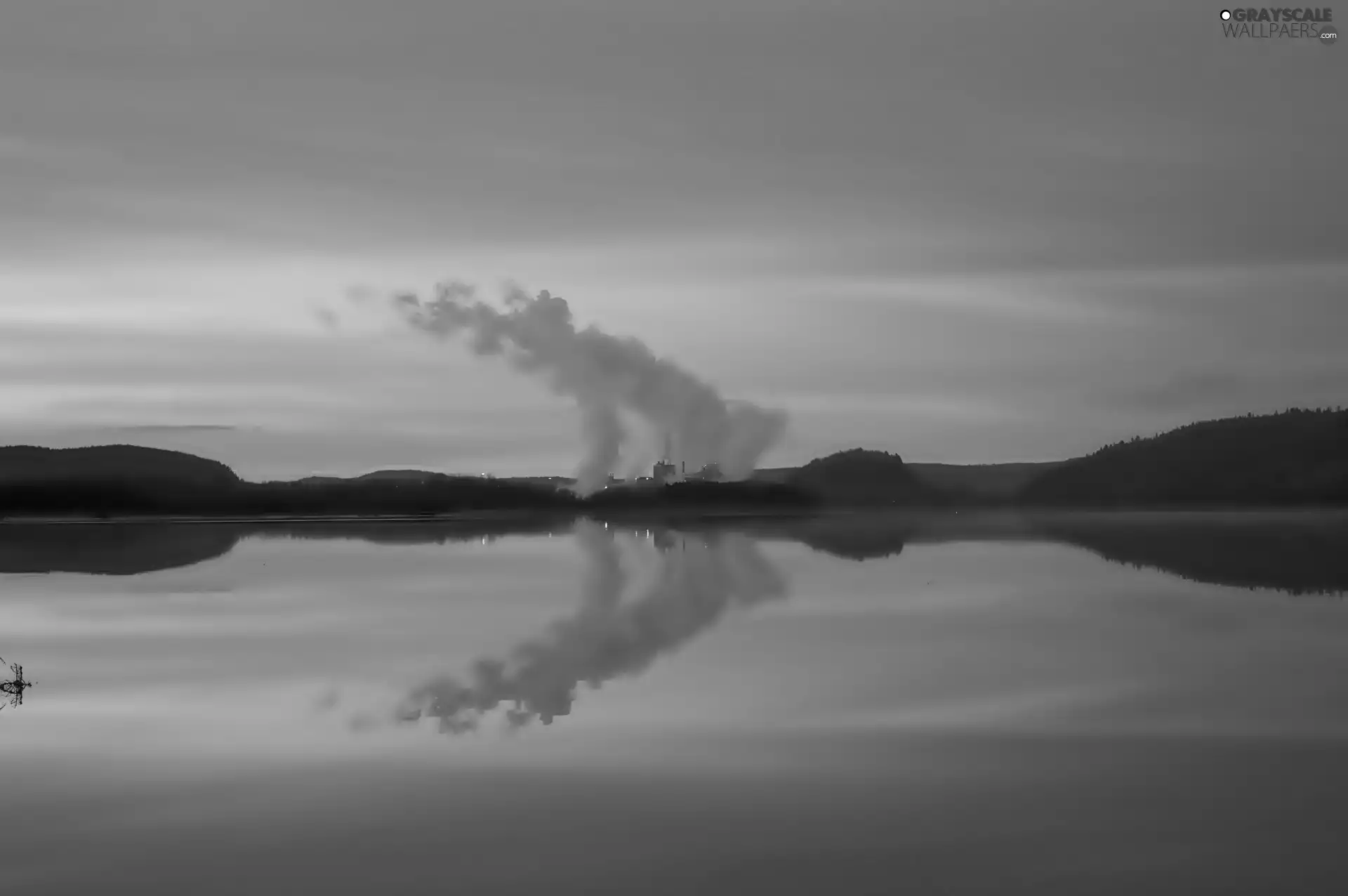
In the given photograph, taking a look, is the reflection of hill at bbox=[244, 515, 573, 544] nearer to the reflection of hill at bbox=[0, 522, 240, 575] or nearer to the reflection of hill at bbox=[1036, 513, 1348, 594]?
the reflection of hill at bbox=[0, 522, 240, 575]

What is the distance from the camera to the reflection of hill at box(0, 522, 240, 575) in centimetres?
4456

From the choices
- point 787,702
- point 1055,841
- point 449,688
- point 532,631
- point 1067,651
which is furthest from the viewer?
point 532,631

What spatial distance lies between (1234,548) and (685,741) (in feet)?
139

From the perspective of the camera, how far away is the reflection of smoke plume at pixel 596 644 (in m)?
16.6

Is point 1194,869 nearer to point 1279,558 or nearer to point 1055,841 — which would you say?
point 1055,841

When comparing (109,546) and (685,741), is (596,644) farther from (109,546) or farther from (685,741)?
(109,546)

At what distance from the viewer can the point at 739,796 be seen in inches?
467

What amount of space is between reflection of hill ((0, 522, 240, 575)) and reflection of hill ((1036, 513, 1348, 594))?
30864 mm

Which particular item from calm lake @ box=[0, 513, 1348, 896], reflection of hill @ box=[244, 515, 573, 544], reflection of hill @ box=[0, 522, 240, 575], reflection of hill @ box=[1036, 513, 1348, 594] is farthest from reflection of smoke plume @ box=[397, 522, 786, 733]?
reflection of hill @ box=[244, 515, 573, 544]

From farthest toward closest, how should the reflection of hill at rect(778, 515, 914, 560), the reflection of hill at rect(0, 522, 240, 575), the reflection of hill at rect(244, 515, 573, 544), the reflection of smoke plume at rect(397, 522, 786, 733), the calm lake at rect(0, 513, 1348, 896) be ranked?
the reflection of hill at rect(244, 515, 573, 544), the reflection of hill at rect(778, 515, 914, 560), the reflection of hill at rect(0, 522, 240, 575), the reflection of smoke plume at rect(397, 522, 786, 733), the calm lake at rect(0, 513, 1348, 896)

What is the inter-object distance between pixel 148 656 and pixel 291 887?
529 inches

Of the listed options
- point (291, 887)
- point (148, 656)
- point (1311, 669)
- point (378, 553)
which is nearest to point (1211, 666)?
point (1311, 669)

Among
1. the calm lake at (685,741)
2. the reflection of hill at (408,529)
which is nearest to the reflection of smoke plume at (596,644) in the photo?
the calm lake at (685,741)

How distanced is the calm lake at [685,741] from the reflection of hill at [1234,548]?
2307mm
